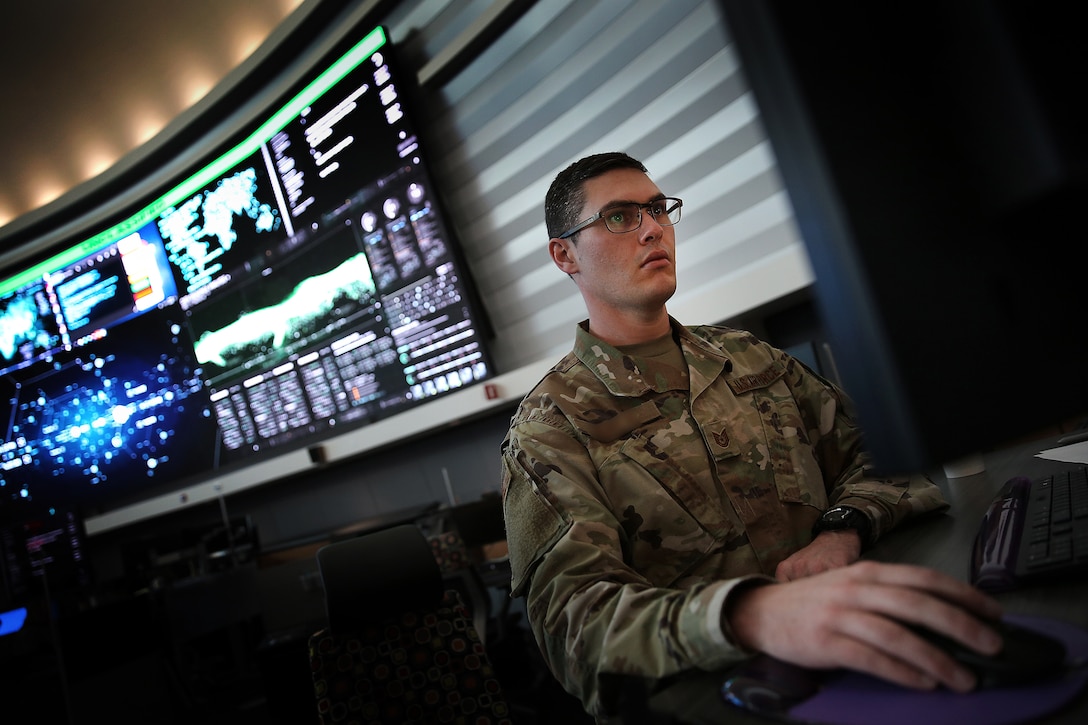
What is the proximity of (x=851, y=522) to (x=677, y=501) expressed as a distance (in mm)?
255

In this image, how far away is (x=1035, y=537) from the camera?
684 mm

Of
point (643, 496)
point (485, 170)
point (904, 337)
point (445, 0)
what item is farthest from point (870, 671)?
point (445, 0)

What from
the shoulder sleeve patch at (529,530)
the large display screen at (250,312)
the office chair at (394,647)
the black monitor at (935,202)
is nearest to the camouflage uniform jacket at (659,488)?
the shoulder sleeve patch at (529,530)

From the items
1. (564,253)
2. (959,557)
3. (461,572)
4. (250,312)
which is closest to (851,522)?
(959,557)

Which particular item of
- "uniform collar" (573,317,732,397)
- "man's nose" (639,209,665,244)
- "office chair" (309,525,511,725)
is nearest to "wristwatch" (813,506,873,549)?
"uniform collar" (573,317,732,397)

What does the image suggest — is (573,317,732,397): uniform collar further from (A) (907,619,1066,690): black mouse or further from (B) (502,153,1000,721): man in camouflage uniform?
(A) (907,619,1066,690): black mouse

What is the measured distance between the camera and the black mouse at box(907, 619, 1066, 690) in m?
0.46

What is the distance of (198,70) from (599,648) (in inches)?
180

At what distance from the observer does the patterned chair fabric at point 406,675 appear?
144 cm

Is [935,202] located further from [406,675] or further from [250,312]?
[250,312]

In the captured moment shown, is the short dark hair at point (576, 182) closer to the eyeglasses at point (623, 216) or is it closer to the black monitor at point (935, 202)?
the eyeglasses at point (623, 216)

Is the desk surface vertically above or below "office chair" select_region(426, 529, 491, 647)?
above

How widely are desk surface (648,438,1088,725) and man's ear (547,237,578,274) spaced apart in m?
0.75

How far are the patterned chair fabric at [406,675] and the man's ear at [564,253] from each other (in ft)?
2.56
